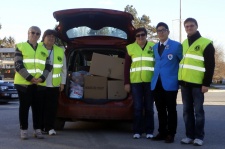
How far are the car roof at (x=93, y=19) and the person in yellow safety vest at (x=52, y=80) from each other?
30cm

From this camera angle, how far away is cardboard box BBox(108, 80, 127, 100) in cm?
762

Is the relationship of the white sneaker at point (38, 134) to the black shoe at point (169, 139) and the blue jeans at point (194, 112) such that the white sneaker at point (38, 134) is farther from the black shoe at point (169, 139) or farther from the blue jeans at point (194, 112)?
the blue jeans at point (194, 112)

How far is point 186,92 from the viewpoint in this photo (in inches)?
255

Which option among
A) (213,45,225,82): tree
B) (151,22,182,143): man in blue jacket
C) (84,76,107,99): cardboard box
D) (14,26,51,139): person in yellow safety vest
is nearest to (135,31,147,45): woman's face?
(151,22,182,143): man in blue jacket

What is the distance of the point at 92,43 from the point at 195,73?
219 cm

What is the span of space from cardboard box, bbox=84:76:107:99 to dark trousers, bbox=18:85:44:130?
3.37 ft

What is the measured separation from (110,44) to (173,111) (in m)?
1.82

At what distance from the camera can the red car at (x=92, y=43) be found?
7.16 meters

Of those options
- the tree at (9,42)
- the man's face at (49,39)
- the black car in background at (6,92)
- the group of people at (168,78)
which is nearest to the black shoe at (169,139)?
Answer: the group of people at (168,78)

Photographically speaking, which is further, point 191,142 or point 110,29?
point 110,29

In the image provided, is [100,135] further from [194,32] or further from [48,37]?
[194,32]

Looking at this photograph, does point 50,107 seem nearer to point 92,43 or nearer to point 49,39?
point 49,39

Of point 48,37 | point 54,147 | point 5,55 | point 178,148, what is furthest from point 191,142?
point 5,55

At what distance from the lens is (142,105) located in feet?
23.1
